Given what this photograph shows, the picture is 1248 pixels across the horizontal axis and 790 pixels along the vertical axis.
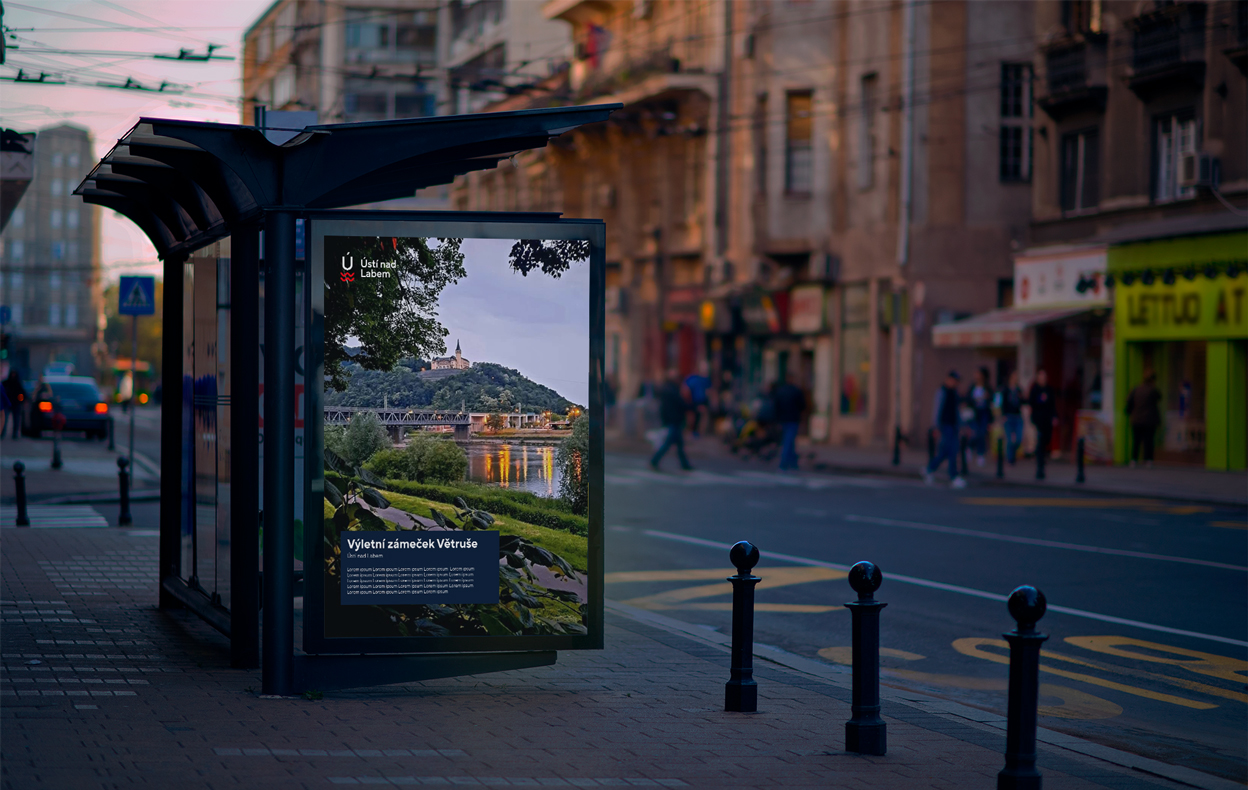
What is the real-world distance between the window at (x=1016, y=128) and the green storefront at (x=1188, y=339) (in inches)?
251

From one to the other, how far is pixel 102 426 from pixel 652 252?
17.7m

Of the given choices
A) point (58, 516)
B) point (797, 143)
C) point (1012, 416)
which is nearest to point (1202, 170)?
point (1012, 416)

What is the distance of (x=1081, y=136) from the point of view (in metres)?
30.8

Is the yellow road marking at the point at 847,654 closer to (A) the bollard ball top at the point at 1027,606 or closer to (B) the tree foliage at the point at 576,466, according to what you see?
(B) the tree foliage at the point at 576,466

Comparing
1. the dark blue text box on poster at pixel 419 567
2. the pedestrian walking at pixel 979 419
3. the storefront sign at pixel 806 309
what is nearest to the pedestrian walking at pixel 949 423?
the pedestrian walking at pixel 979 419

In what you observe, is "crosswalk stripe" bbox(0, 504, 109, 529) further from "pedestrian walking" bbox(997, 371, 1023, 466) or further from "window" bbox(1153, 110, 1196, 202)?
"window" bbox(1153, 110, 1196, 202)

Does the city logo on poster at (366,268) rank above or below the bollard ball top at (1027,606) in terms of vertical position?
above

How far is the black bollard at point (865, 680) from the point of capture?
6.25m

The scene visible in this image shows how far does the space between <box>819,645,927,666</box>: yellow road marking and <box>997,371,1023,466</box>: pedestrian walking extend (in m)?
20.0

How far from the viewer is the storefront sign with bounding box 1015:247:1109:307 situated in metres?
30.0

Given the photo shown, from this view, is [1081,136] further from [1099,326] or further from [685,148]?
[685,148]

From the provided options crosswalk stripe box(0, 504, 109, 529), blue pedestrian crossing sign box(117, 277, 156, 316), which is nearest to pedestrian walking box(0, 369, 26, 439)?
blue pedestrian crossing sign box(117, 277, 156, 316)

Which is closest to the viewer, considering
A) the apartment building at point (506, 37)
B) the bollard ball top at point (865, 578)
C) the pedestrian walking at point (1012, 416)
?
the bollard ball top at point (865, 578)

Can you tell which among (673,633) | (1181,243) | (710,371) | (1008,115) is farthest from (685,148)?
(673,633)
